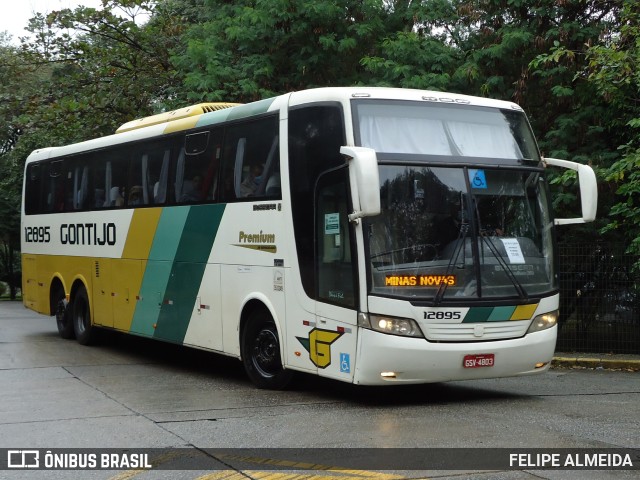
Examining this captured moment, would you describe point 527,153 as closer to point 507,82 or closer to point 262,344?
point 262,344

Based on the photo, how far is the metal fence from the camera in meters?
15.8

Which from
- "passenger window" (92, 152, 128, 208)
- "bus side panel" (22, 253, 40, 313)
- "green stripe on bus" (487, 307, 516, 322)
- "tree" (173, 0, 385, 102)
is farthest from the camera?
"bus side panel" (22, 253, 40, 313)

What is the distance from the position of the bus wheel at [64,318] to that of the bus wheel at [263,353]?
6.83 m

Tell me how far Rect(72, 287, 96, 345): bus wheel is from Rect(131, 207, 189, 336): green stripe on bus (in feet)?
7.52

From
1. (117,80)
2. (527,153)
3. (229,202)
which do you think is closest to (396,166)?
(527,153)

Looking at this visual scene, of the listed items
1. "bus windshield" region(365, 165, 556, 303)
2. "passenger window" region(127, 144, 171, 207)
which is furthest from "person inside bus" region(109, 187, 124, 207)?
"bus windshield" region(365, 165, 556, 303)

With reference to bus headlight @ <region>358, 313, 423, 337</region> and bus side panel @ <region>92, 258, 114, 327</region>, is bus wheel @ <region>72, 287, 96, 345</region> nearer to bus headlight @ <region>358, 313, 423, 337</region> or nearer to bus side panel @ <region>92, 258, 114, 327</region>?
bus side panel @ <region>92, 258, 114, 327</region>

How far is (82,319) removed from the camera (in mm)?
17234

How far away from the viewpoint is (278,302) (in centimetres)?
1112

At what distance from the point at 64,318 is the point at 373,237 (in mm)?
9784

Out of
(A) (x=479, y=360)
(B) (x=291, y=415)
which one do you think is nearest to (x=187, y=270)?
(B) (x=291, y=415)

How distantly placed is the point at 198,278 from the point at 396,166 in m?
4.03

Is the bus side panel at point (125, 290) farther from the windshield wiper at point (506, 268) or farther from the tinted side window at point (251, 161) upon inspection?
the windshield wiper at point (506, 268)

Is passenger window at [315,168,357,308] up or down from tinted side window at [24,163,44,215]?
down
